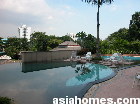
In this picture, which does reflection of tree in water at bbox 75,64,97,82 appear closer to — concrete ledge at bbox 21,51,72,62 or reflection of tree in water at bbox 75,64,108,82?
Answer: reflection of tree in water at bbox 75,64,108,82

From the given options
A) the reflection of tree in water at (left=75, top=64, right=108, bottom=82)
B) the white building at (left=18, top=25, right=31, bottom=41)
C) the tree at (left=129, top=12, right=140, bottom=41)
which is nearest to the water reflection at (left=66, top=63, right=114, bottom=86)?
the reflection of tree in water at (left=75, top=64, right=108, bottom=82)

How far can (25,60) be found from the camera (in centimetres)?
1995

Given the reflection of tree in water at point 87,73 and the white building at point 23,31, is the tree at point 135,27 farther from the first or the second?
the white building at point 23,31

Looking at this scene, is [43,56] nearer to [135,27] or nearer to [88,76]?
[88,76]

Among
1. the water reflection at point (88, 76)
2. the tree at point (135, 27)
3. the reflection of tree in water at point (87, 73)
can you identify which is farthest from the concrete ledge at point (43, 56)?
the tree at point (135, 27)

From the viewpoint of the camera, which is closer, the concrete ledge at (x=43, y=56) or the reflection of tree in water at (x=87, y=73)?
the reflection of tree in water at (x=87, y=73)

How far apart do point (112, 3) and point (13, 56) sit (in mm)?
14630

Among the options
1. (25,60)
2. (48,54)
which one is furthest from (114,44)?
(25,60)

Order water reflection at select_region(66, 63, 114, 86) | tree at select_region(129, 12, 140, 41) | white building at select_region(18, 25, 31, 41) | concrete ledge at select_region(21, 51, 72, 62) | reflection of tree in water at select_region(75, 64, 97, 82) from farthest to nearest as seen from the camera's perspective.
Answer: white building at select_region(18, 25, 31, 41), tree at select_region(129, 12, 140, 41), concrete ledge at select_region(21, 51, 72, 62), reflection of tree in water at select_region(75, 64, 97, 82), water reflection at select_region(66, 63, 114, 86)

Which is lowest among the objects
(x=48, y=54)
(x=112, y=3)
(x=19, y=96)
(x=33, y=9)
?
(x=19, y=96)

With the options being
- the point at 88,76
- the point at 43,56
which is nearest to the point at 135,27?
the point at 43,56

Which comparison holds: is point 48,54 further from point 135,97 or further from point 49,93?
point 135,97

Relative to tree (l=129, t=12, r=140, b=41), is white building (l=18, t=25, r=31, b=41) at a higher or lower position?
higher

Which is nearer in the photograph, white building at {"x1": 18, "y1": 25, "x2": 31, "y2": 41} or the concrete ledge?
the concrete ledge
